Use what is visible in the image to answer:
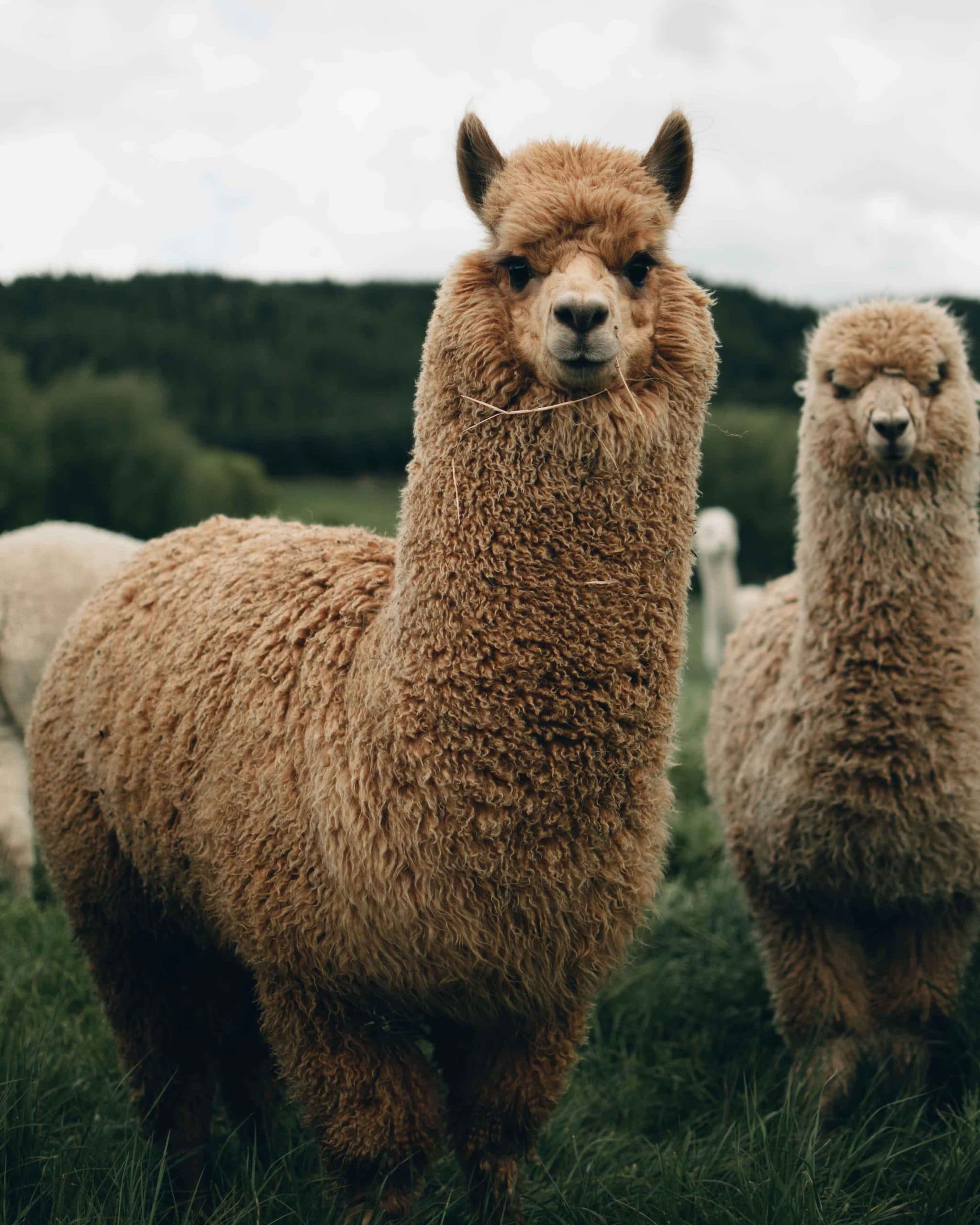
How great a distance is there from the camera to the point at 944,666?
3291 mm

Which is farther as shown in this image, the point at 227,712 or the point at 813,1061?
the point at 813,1061

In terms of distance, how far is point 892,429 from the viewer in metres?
3.26

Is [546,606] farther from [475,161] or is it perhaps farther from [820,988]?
[820,988]

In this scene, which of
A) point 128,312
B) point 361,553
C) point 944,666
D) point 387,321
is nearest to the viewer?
point 361,553

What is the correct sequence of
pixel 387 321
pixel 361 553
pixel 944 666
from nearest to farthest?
pixel 361 553
pixel 944 666
pixel 387 321

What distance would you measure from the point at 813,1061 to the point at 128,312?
37738 millimetres

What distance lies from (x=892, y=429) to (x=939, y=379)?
0.37 metres

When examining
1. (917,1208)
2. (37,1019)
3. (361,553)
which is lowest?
(37,1019)

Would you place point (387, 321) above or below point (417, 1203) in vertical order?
above

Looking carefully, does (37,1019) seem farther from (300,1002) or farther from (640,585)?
(640,585)

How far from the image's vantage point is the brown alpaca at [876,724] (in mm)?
3242

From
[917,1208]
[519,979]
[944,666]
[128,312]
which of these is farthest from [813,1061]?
[128,312]

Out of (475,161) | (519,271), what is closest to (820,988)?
(519,271)

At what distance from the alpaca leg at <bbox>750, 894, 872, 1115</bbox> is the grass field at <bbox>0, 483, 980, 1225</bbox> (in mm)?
136
